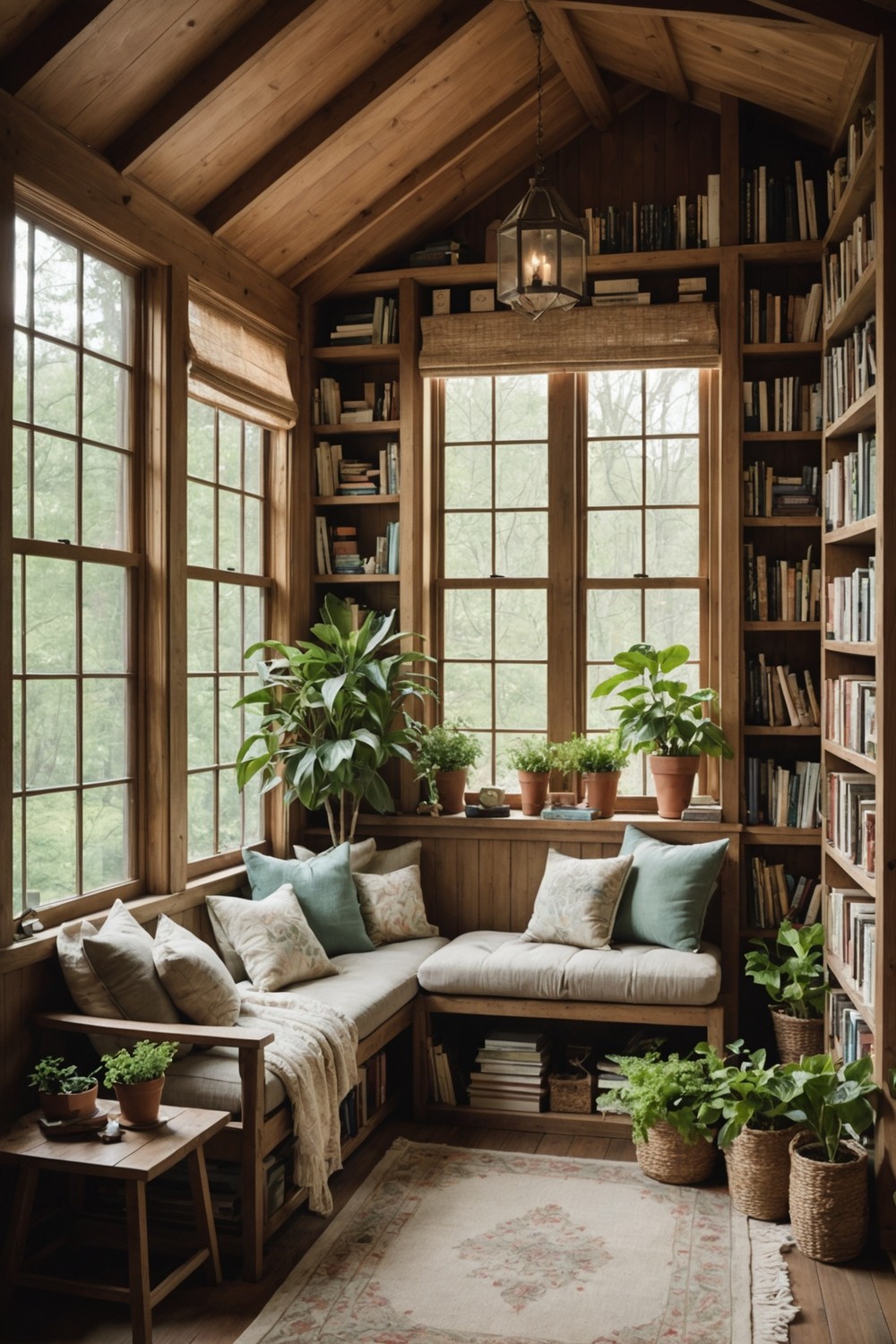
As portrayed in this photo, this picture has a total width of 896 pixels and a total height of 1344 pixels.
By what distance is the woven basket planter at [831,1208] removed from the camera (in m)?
3.54

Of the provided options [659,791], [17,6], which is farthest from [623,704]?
[17,6]

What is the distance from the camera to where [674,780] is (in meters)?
5.21

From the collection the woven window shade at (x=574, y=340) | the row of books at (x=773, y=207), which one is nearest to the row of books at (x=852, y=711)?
the woven window shade at (x=574, y=340)

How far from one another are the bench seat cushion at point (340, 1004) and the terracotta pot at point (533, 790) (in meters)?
0.70

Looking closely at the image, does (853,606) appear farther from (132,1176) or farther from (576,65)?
(132,1176)

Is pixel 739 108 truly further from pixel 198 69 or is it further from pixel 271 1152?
pixel 271 1152

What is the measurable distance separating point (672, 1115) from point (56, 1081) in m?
1.97

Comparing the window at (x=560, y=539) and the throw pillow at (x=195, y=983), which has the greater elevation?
the window at (x=560, y=539)

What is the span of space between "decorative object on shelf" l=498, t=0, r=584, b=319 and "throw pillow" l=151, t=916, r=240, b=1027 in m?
2.26

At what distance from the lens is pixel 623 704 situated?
5.53m

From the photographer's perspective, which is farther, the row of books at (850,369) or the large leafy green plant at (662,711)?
the large leafy green plant at (662,711)

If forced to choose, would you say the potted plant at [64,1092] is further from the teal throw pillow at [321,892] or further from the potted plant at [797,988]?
the potted plant at [797,988]

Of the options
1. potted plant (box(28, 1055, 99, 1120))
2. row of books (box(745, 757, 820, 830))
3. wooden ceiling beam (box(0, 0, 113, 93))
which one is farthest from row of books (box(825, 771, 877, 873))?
wooden ceiling beam (box(0, 0, 113, 93))

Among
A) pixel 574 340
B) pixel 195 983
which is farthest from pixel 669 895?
pixel 574 340
